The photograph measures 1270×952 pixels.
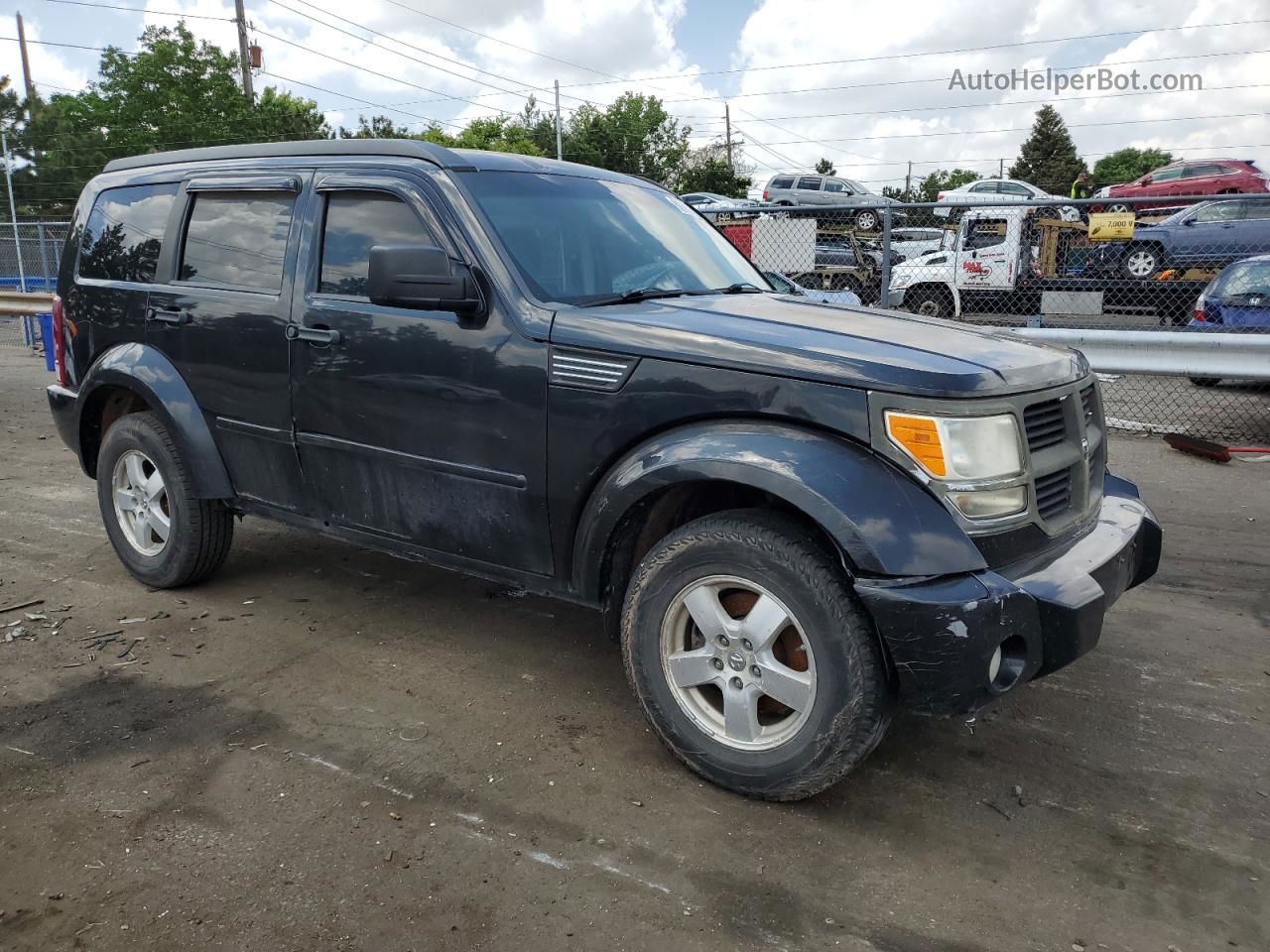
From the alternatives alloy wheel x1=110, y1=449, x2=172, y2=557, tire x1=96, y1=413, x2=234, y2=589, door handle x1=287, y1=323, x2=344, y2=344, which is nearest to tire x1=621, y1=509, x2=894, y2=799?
door handle x1=287, y1=323, x2=344, y2=344

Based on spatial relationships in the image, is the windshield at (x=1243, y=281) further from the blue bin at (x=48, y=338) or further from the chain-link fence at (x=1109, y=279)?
the blue bin at (x=48, y=338)

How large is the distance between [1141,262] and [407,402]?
1200cm

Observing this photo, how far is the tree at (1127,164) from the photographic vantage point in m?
96.9

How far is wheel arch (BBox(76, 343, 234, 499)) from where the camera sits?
14.3 ft

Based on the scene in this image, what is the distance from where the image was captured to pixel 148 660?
404cm

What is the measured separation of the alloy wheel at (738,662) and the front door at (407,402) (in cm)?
62

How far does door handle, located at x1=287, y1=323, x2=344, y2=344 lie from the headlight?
2.16m

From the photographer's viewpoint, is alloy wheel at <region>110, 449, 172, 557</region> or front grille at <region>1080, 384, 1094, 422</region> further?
alloy wheel at <region>110, 449, 172, 557</region>

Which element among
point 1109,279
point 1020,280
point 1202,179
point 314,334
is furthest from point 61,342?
point 1202,179

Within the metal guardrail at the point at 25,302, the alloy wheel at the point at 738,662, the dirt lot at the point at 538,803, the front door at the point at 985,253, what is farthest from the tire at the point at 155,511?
the front door at the point at 985,253

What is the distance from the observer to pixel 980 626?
261 centimetres

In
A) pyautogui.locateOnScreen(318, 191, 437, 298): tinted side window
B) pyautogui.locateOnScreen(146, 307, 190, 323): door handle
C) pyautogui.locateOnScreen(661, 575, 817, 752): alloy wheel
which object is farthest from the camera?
pyautogui.locateOnScreen(146, 307, 190, 323): door handle

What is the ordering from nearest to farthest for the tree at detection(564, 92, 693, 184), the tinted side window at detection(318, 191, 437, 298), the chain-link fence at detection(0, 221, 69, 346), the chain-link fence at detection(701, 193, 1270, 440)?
the tinted side window at detection(318, 191, 437, 298) → the chain-link fence at detection(701, 193, 1270, 440) → the chain-link fence at detection(0, 221, 69, 346) → the tree at detection(564, 92, 693, 184)

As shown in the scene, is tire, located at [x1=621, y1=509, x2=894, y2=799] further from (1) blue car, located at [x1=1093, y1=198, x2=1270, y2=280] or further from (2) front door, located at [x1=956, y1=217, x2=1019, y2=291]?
(2) front door, located at [x1=956, y1=217, x2=1019, y2=291]
